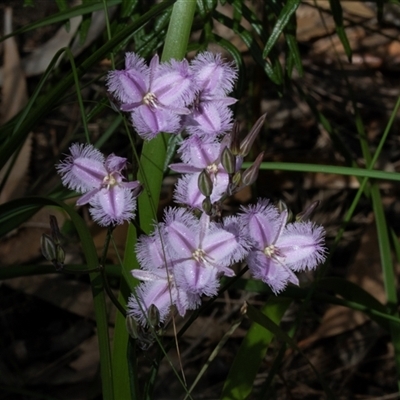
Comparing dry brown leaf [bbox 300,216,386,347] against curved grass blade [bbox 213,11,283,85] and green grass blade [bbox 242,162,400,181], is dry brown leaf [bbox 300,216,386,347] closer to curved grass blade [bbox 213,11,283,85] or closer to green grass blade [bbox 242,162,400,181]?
curved grass blade [bbox 213,11,283,85]

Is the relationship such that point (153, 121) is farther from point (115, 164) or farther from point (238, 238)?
point (238, 238)

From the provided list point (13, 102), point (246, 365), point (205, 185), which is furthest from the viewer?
point (13, 102)

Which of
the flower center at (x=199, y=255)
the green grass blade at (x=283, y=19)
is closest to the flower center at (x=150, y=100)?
the flower center at (x=199, y=255)

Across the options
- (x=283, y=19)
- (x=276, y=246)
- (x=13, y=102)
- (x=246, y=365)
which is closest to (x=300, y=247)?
(x=276, y=246)

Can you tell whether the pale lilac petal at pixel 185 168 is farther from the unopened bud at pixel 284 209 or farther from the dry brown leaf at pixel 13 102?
the dry brown leaf at pixel 13 102

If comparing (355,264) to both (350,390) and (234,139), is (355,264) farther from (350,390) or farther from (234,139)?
(234,139)

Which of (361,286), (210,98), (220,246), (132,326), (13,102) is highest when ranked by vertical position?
(210,98)
